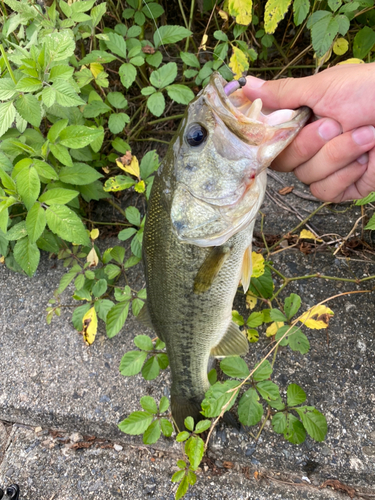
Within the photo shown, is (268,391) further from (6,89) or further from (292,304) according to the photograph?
(6,89)

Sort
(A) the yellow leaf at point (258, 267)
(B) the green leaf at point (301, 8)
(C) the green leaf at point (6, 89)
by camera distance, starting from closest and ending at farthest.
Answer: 1. (C) the green leaf at point (6, 89)
2. (B) the green leaf at point (301, 8)
3. (A) the yellow leaf at point (258, 267)

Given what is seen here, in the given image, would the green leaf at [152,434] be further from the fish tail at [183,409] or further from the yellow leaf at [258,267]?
the yellow leaf at [258,267]

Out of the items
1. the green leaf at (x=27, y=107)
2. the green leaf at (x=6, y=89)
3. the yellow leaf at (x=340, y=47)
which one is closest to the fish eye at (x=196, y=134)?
the green leaf at (x=27, y=107)

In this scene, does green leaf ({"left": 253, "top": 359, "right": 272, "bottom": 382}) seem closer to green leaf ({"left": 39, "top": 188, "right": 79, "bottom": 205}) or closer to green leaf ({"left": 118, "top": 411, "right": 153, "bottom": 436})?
green leaf ({"left": 118, "top": 411, "right": 153, "bottom": 436})

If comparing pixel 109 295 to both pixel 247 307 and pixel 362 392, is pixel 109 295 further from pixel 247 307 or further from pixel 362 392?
pixel 362 392

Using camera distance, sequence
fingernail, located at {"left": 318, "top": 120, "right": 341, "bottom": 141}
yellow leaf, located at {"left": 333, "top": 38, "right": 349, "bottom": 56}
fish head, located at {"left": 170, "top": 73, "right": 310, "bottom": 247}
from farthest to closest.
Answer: yellow leaf, located at {"left": 333, "top": 38, "right": 349, "bottom": 56} → fingernail, located at {"left": 318, "top": 120, "right": 341, "bottom": 141} → fish head, located at {"left": 170, "top": 73, "right": 310, "bottom": 247}

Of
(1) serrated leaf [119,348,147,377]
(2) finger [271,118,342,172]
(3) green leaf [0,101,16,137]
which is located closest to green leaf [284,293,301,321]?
(2) finger [271,118,342,172]
